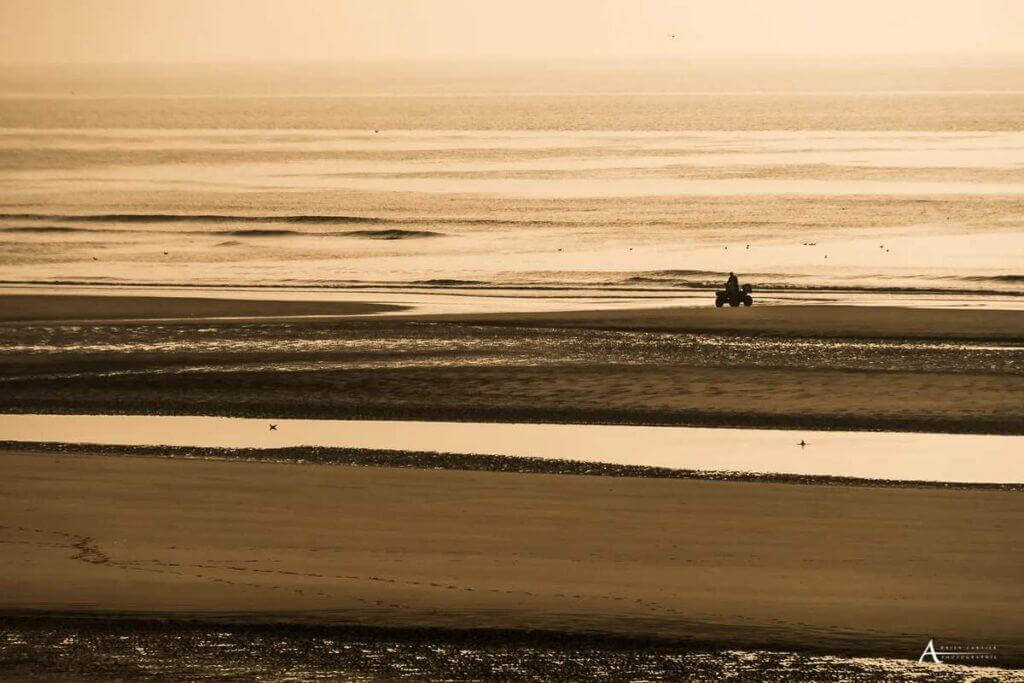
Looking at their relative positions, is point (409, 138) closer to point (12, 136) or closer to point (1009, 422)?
point (12, 136)

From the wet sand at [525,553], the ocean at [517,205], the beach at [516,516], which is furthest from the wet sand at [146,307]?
the wet sand at [525,553]

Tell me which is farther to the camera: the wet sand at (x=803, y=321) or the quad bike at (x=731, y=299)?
the quad bike at (x=731, y=299)

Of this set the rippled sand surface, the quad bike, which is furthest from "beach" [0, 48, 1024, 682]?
the quad bike

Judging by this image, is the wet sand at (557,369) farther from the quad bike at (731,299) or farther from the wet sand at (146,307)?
the wet sand at (146,307)

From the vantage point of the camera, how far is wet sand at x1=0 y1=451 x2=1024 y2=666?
13.0 metres

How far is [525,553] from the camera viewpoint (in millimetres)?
14789

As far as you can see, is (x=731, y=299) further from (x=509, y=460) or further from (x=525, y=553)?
(x=525, y=553)

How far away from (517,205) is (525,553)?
203ft

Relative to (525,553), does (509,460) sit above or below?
above

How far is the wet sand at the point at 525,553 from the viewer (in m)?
13.0

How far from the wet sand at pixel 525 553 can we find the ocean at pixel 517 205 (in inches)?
971

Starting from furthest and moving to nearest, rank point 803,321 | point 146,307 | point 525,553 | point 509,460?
point 146,307
point 803,321
point 509,460
point 525,553

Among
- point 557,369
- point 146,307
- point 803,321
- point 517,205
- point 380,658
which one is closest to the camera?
point 380,658

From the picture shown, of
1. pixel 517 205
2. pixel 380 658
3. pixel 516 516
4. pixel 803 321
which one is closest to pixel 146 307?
pixel 803 321
